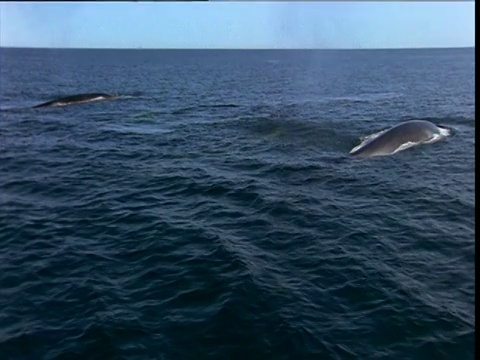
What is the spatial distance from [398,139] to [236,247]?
17.3 meters

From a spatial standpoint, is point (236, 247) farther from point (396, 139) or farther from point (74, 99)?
point (74, 99)

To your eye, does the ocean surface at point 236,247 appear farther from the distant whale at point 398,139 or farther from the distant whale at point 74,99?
the distant whale at point 74,99

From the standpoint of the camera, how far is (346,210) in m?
21.0

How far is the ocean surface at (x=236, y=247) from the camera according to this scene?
12742mm

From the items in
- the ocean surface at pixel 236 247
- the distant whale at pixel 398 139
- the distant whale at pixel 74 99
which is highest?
the distant whale at pixel 398 139

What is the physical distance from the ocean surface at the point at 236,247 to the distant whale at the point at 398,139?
984 millimetres

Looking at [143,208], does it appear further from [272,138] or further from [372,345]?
[272,138]

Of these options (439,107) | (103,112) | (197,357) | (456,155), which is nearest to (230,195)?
(197,357)

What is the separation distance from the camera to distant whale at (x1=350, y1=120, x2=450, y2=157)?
1160 inches

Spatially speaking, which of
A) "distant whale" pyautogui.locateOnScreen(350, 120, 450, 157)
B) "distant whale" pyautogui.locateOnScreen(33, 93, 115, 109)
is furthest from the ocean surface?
"distant whale" pyautogui.locateOnScreen(33, 93, 115, 109)

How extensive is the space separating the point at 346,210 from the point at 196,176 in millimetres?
9486

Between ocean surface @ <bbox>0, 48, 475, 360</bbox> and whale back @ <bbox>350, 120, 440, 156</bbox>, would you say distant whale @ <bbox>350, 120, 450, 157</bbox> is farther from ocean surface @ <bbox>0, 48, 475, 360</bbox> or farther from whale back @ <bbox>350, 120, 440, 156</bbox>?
ocean surface @ <bbox>0, 48, 475, 360</bbox>

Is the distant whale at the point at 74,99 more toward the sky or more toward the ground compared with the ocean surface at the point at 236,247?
more toward the sky

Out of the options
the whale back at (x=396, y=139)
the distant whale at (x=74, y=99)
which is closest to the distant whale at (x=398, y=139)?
the whale back at (x=396, y=139)
